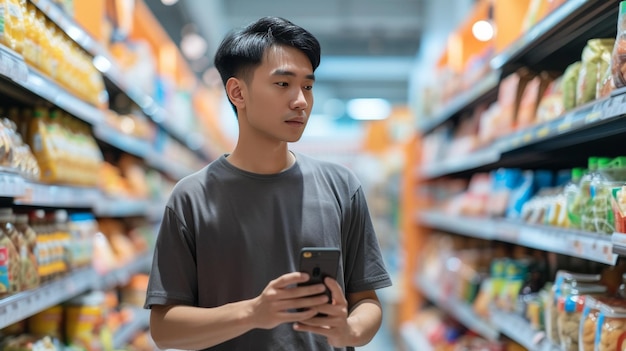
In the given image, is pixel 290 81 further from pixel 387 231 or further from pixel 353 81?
pixel 353 81

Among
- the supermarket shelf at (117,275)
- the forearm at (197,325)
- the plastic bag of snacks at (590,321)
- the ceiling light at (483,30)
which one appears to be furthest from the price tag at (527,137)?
the ceiling light at (483,30)

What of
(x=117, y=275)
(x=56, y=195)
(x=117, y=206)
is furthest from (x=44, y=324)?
Result: (x=117, y=206)

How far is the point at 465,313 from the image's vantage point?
3.93 metres

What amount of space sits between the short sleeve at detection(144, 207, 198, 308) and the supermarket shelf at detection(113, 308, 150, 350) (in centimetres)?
195

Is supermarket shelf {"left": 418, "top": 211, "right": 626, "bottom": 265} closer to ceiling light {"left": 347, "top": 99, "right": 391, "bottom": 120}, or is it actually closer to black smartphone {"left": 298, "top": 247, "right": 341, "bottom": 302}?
black smartphone {"left": 298, "top": 247, "right": 341, "bottom": 302}

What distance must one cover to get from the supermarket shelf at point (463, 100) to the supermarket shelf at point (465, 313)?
3.80ft

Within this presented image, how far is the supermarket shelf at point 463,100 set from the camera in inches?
135

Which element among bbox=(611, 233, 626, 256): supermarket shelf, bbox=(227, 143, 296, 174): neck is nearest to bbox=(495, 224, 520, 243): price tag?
bbox=(611, 233, 626, 256): supermarket shelf

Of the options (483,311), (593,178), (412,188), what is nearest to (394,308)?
(412,188)

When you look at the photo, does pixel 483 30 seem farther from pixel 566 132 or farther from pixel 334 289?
pixel 334 289

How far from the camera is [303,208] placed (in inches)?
67.0

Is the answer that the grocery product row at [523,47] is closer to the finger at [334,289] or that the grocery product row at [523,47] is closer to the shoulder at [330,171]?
the shoulder at [330,171]

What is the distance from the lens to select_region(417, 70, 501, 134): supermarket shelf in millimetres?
3428

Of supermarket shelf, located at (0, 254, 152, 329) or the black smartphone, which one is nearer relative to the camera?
the black smartphone
